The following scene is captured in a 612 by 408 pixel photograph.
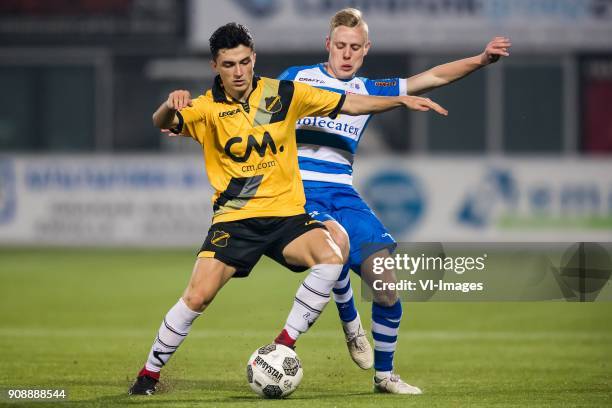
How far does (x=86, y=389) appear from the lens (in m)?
7.79

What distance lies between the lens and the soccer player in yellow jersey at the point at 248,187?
741 cm

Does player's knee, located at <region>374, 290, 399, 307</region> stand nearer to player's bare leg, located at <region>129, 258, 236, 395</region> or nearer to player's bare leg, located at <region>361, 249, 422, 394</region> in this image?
player's bare leg, located at <region>361, 249, 422, 394</region>

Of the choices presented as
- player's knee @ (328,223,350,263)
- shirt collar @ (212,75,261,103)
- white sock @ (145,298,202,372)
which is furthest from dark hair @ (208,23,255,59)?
white sock @ (145,298,202,372)

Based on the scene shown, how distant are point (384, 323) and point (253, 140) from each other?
1.40m

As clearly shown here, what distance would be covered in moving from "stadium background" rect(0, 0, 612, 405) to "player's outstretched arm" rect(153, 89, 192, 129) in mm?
1567

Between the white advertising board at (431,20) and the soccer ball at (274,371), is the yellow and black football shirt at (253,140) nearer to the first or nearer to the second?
the soccer ball at (274,371)

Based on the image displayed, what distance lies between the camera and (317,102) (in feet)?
25.0

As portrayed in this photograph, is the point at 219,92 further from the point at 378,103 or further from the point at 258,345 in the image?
the point at 258,345

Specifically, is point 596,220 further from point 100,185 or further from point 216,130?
point 216,130

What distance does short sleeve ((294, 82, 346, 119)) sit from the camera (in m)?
7.62

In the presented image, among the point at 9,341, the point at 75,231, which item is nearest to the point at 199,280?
the point at 9,341

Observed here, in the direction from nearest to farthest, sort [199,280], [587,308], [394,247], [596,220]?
[199,280]
[394,247]
[587,308]
[596,220]

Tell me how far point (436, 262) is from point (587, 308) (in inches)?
248

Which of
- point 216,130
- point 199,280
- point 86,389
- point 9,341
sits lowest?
point 9,341
